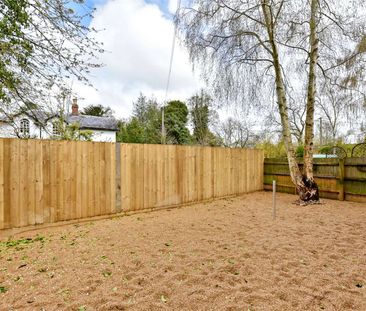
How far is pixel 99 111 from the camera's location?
77.3ft

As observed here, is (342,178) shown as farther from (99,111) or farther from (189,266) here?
(99,111)

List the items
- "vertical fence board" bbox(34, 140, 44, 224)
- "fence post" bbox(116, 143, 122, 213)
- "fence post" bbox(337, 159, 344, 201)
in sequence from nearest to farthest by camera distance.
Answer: "vertical fence board" bbox(34, 140, 44, 224), "fence post" bbox(116, 143, 122, 213), "fence post" bbox(337, 159, 344, 201)

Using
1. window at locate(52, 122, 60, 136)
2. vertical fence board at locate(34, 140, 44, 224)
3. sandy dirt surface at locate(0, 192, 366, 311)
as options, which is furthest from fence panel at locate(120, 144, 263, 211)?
window at locate(52, 122, 60, 136)

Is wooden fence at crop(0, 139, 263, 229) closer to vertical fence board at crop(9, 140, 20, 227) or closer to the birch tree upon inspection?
vertical fence board at crop(9, 140, 20, 227)

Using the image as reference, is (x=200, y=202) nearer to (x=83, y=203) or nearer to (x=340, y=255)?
(x=83, y=203)

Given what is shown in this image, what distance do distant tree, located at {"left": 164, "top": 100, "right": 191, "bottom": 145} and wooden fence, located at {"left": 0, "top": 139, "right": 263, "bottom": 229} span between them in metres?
10.9

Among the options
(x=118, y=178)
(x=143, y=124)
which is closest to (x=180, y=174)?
(x=118, y=178)

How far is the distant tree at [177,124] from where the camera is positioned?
17.8 meters

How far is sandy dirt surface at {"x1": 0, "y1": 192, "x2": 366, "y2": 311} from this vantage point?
1.95 meters

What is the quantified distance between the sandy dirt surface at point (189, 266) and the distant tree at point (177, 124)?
1359 centimetres

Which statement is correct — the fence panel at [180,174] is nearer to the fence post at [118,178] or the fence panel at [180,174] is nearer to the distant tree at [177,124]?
the fence post at [118,178]

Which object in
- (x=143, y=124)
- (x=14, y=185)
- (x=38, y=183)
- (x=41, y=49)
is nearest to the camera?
(x=41, y=49)

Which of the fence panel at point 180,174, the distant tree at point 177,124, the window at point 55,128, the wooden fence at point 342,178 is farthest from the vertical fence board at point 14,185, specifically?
the distant tree at point 177,124

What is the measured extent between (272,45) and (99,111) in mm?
20175
